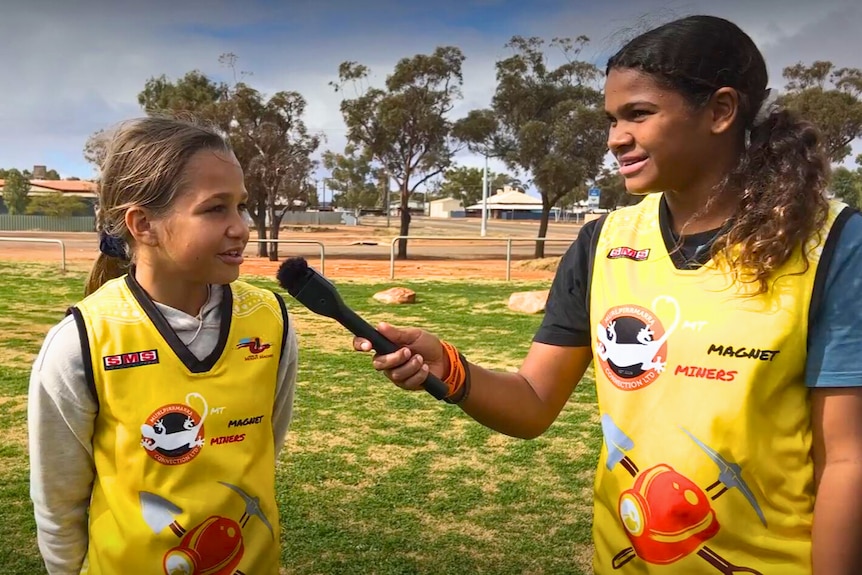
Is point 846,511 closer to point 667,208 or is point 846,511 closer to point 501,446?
point 667,208

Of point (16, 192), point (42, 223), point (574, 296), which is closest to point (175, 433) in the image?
point (574, 296)

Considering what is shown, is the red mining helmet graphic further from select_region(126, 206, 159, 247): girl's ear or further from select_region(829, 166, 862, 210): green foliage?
select_region(829, 166, 862, 210): green foliage

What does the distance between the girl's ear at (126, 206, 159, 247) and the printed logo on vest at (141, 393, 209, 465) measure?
0.41 metres

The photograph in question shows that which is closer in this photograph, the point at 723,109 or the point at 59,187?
the point at 723,109

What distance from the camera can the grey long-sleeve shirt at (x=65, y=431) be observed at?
1.62 metres

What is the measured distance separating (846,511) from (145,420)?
1.42 metres

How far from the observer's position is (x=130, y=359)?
1.65m

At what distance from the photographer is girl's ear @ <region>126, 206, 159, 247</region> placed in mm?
1787

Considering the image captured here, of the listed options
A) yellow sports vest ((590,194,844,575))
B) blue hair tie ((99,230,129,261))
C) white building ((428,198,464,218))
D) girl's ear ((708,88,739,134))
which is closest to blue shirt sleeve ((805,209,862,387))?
yellow sports vest ((590,194,844,575))

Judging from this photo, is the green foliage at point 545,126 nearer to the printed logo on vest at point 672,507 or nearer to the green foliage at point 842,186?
the green foliage at point 842,186

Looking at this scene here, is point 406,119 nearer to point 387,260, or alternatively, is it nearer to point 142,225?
point 387,260

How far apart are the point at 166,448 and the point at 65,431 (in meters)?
0.24

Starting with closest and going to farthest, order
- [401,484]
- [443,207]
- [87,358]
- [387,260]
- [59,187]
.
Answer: [87,358], [401,484], [387,260], [59,187], [443,207]

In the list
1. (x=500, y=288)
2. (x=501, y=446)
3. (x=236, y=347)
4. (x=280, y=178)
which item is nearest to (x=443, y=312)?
(x=500, y=288)
